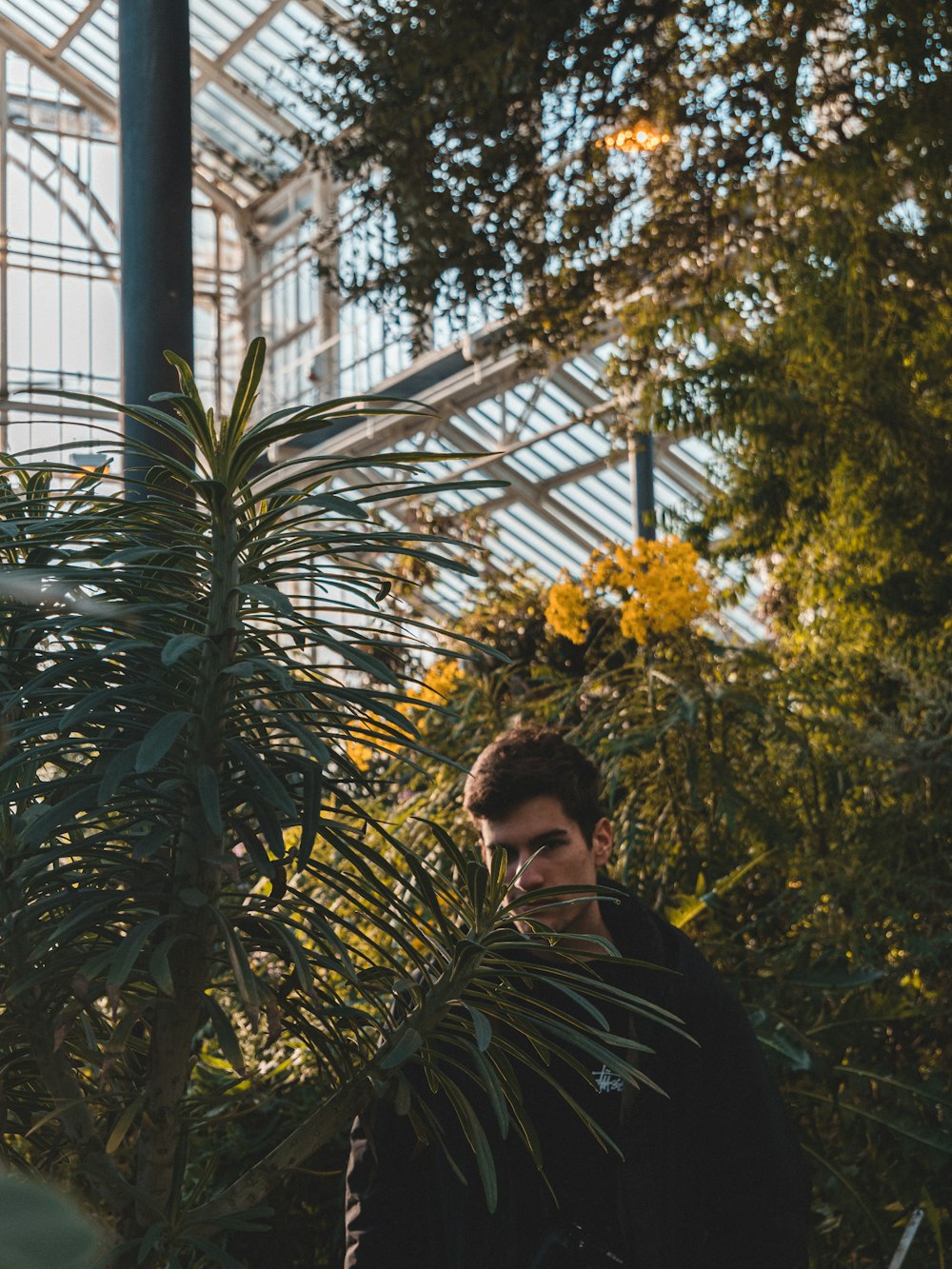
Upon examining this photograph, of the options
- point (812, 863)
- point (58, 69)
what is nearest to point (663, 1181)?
point (812, 863)

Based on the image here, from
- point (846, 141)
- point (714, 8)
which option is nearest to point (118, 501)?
point (846, 141)

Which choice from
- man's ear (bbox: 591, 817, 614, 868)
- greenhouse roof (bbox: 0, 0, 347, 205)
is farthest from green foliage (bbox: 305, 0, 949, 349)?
greenhouse roof (bbox: 0, 0, 347, 205)

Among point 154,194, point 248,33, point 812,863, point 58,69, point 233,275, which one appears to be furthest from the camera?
point 233,275

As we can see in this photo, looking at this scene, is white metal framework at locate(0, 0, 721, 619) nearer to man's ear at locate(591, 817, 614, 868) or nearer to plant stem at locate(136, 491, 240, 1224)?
man's ear at locate(591, 817, 614, 868)

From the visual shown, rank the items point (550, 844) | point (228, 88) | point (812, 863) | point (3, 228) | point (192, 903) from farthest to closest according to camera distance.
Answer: point (3, 228) → point (228, 88) → point (812, 863) → point (550, 844) → point (192, 903)

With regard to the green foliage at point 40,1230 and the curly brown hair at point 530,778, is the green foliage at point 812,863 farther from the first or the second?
the green foliage at point 40,1230

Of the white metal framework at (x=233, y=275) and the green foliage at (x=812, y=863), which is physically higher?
the white metal framework at (x=233, y=275)

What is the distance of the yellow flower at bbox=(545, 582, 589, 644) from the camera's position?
331cm

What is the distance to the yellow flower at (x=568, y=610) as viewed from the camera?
3.31 meters

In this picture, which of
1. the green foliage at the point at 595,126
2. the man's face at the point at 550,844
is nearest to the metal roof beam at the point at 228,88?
the green foliage at the point at 595,126

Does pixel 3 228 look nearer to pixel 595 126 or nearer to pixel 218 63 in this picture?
pixel 218 63

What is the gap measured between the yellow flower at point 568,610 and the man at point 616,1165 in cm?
151

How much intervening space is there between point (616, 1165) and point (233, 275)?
1873 centimetres

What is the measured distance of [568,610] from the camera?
3344 millimetres
